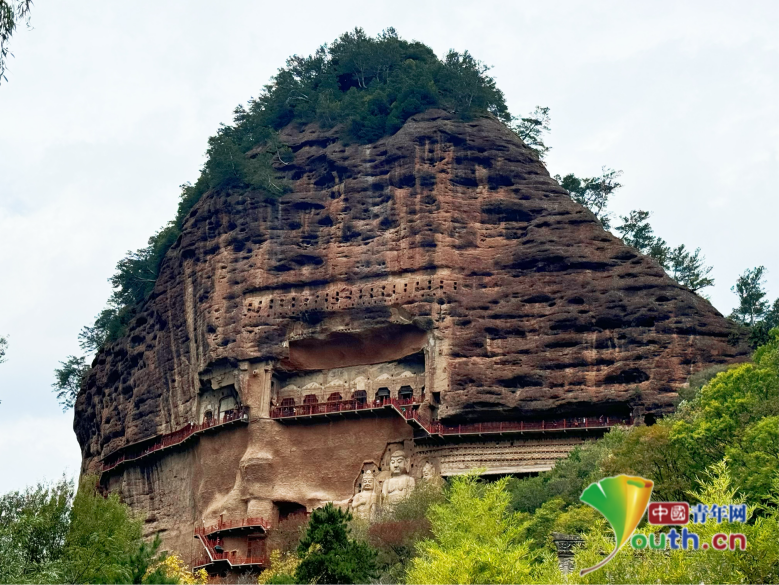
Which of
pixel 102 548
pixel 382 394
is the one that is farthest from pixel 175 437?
pixel 102 548

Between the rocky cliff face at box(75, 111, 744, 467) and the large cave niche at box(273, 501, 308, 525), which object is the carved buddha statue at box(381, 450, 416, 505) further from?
the large cave niche at box(273, 501, 308, 525)

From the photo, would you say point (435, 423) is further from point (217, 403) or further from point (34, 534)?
point (34, 534)

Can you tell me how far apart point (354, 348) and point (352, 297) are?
7.03 feet

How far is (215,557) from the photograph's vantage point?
50.4 metres

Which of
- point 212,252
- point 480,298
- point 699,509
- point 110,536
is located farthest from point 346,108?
point 699,509

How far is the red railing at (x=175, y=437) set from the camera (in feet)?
178

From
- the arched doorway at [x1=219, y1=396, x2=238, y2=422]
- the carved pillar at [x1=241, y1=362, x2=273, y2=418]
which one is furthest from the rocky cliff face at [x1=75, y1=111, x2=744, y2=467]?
the arched doorway at [x1=219, y1=396, x2=238, y2=422]

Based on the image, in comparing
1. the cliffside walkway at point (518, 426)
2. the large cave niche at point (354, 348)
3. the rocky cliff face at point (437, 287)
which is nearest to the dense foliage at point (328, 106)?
the rocky cliff face at point (437, 287)

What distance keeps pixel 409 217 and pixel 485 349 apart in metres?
6.98

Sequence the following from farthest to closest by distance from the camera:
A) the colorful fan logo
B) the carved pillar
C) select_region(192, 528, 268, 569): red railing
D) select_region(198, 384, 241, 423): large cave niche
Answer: select_region(198, 384, 241, 423): large cave niche
the carved pillar
select_region(192, 528, 268, 569): red railing
the colorful fan logo

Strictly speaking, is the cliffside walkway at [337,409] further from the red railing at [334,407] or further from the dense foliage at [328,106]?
the dense foliage at [328,106]

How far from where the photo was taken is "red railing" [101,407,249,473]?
2133 inches

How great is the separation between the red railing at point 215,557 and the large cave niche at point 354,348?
305 inches

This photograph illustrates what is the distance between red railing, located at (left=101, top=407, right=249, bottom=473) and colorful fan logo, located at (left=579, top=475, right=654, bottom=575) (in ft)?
100.0
